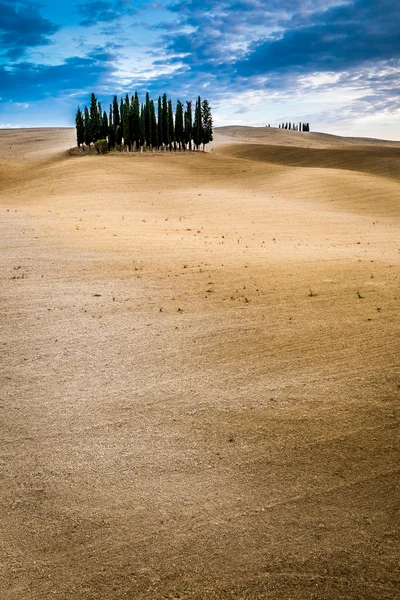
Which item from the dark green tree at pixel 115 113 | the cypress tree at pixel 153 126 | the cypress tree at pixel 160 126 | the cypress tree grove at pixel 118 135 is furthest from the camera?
the dark green tree at pixel 115 113

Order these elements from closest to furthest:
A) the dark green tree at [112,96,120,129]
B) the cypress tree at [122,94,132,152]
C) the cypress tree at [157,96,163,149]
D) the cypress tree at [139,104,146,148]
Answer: the cypress tree at [122,94,132,152], the cypress tree at [139,104,146,148], the cypress tree at [157,96,163,149], the dark green tree at [112,96,120,129]

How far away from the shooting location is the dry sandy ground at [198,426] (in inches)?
178

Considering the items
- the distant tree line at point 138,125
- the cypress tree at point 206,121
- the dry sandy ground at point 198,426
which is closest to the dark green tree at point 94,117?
the distant tree line at point 138,125

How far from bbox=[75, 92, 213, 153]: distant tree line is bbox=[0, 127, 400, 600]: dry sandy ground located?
56583 mm

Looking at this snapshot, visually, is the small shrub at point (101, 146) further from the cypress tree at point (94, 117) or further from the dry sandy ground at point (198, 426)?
the dry sandy ground at point (198, 426)

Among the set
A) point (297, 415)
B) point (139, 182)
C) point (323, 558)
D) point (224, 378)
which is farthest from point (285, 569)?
point (139, 182)

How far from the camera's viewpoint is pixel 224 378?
747 cm

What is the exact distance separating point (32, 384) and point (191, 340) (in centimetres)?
272

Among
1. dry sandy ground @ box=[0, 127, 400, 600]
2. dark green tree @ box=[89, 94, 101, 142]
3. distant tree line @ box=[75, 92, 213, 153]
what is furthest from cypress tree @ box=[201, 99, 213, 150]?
dry sandy ground @ box=[0, 127, 400, 600]

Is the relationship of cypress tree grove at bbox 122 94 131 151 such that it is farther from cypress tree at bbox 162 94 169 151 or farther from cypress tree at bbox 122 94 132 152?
cypress tree at bbox 162 94 169 151

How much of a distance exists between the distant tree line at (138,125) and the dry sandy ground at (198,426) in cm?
5658

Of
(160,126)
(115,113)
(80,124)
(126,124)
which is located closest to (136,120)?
(126,124)

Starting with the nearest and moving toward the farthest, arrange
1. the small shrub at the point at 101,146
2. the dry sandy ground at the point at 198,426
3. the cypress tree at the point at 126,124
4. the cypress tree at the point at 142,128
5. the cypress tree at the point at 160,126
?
the dry sandy ground at the point at 198,426 < the small shrub at the point at 101,146 < the cypress tree at the point at 126,124 < the cypress tree at the point at 142,128 < the cypress tree at the point at 160,126

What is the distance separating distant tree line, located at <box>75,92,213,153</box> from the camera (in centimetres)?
6775
